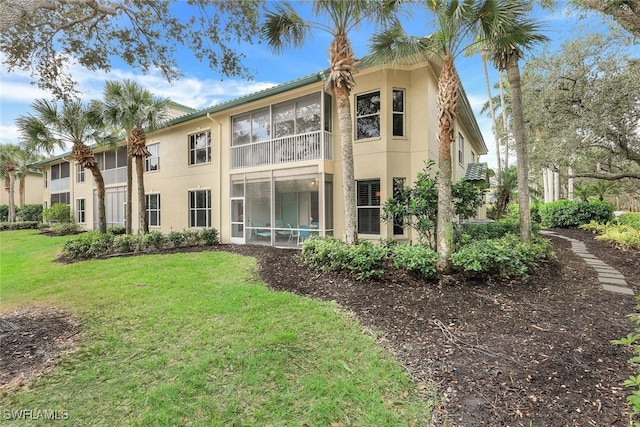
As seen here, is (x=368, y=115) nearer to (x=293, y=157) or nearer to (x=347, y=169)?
(x=293, y=157)

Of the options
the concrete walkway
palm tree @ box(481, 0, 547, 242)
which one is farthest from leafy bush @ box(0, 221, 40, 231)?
the concrete walkway

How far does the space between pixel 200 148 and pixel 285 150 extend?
5.94 metres

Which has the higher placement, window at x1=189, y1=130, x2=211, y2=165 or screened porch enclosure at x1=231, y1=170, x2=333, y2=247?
window at x1=189, y1=130, x2=211, y2=165

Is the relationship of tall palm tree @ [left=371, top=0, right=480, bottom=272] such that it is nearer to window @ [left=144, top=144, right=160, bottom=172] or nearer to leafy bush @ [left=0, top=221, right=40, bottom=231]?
window @ [left=144, top=144, right=160, bottom=172]

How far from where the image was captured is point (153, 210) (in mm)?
17844

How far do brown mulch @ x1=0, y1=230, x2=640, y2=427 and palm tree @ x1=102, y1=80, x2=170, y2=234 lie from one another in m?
10.1

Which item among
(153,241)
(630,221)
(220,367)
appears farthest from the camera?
(630,221)

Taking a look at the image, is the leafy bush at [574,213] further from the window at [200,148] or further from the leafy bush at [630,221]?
the window at [200,148]

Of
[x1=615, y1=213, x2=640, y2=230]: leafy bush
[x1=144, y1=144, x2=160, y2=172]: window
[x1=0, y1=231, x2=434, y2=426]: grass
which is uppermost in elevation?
[x1=144, y1=144, x2=160, y2=172]: window

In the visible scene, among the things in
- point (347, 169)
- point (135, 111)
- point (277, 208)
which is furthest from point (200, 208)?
point (347, 169)

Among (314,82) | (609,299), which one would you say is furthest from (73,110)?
(609,299)

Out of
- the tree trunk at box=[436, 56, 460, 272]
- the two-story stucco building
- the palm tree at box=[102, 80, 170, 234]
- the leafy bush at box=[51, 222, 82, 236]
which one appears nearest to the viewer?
the tree trunk at box=[436, 56, 460, 272]

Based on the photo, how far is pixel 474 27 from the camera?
21.6ft

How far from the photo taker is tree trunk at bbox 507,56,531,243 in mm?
7613
